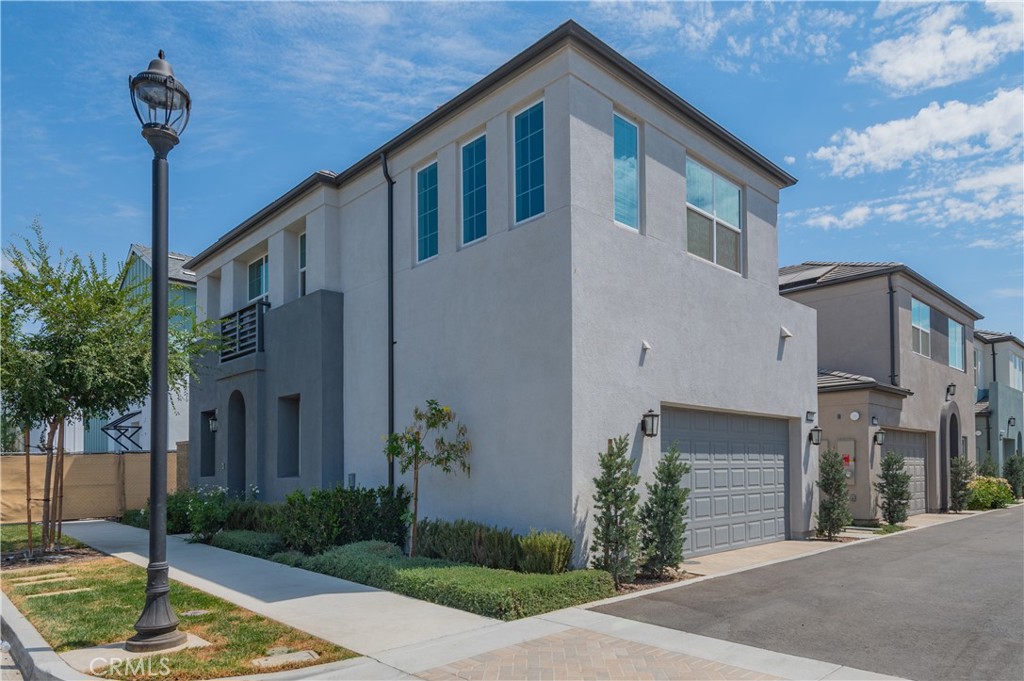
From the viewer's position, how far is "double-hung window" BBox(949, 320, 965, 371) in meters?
25.9

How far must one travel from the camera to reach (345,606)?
9281 mm

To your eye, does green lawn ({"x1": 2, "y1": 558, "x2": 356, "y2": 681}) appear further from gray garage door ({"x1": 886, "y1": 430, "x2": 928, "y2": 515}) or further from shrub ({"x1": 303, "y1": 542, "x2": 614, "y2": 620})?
gray garage door ({"x1": 886, "y1": 430, "x2": 928, "y2": 515})

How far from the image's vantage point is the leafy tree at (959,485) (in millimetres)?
23453

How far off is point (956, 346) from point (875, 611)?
21039mm

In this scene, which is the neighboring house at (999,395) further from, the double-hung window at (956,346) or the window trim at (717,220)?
the window trim at (717,220)

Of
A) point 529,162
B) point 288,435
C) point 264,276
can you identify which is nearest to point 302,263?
point 264,276

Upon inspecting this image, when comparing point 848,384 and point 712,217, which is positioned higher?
point 712,217

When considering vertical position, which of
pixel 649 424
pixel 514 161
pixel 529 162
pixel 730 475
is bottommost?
pixel 730 475

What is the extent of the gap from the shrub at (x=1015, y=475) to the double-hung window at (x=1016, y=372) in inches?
269

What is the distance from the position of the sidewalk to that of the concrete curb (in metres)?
1.89

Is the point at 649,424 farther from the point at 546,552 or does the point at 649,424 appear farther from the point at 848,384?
the point at 848,384

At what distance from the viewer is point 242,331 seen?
18734mm

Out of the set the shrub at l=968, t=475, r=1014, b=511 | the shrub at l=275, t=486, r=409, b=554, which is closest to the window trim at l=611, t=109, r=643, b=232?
the shrub at l=275, t=486, r=409, b=554

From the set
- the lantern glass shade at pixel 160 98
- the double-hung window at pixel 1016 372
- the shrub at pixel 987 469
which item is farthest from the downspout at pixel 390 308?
the double-hung window at pixel 1016 372
